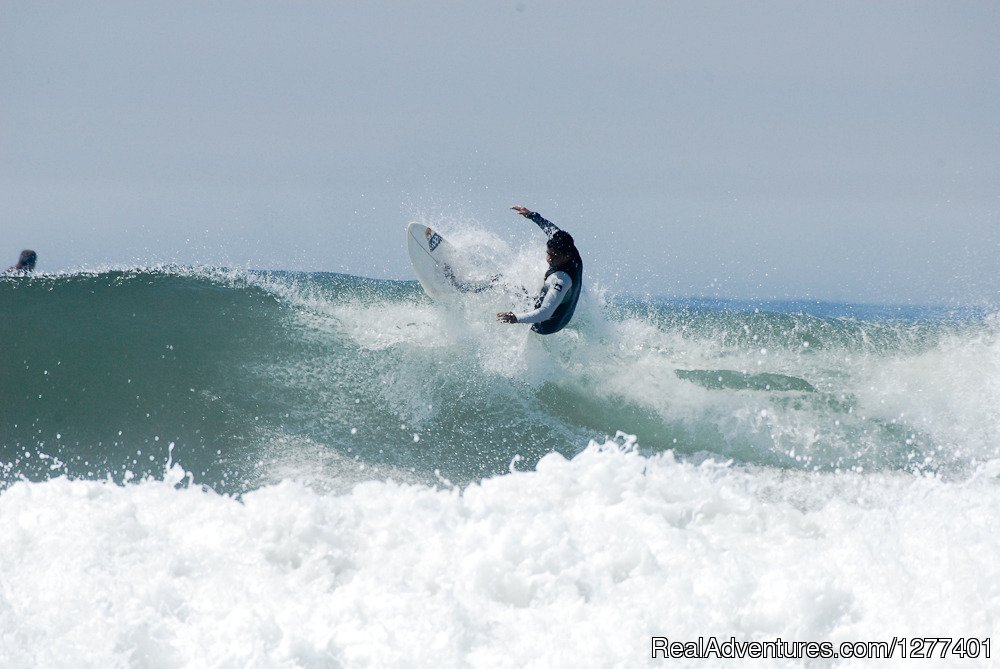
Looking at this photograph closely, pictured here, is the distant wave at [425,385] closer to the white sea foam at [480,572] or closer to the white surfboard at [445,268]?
the white surfboard at [445,268]

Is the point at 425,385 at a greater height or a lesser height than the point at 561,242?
lesser

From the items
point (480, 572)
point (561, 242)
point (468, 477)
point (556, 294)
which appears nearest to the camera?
point (480, 572)

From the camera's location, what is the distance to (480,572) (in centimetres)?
386

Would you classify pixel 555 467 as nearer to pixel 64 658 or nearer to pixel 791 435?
pixel 64 658

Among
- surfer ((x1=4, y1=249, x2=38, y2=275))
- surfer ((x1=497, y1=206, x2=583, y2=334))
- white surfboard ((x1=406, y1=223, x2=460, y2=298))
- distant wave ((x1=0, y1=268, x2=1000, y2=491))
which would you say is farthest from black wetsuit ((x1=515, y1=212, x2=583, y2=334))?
surfer ((x1=4, y1=249, x2=38, y2=275))

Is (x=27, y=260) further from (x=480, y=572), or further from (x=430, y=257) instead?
(x=480, y=572)

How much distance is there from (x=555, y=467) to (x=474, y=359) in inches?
139

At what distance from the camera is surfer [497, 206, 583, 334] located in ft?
26.2

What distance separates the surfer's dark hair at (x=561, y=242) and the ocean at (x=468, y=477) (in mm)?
1002

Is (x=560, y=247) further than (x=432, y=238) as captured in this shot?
No

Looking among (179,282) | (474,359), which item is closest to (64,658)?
(474,359)

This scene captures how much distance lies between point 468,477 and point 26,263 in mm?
8367

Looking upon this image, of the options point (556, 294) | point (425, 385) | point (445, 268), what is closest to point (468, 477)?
point (425, 385)

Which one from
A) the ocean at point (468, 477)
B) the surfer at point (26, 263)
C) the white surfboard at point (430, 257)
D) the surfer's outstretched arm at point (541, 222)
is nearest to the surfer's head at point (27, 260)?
the surfer at point (26, 263)
